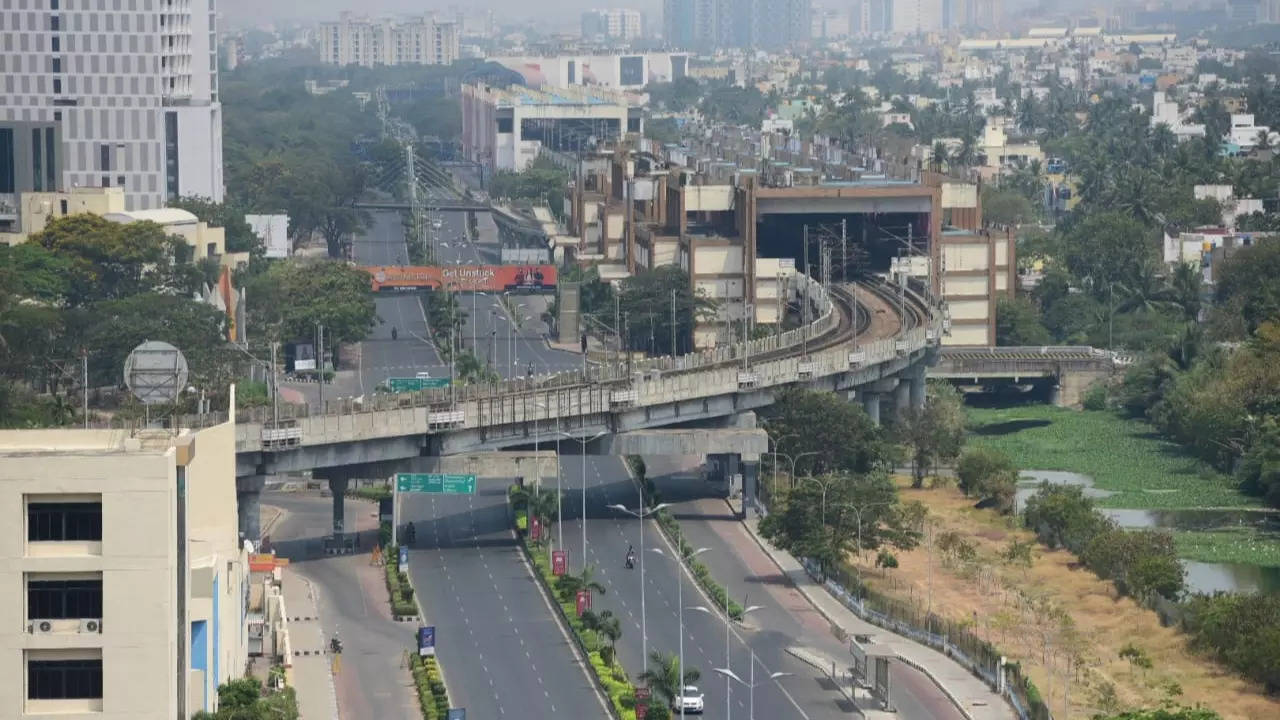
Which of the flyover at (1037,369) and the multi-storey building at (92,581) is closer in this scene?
the multi-storey building at (92,581)

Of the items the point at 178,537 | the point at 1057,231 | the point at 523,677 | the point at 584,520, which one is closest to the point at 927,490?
the point at 584,520

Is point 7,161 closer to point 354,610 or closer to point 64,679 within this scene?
point 354,610

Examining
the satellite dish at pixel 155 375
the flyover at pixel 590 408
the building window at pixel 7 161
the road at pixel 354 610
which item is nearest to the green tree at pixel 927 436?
the flyover at pixel 590 408

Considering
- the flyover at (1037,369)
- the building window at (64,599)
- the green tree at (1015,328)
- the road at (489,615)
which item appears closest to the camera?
the building window at (64,599)

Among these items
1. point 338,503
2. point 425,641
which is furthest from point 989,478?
point 425,641

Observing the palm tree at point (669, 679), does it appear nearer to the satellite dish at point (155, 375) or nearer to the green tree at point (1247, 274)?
the satellite dish at point (155, 375)

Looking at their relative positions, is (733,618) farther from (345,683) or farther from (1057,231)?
(1057,231)
